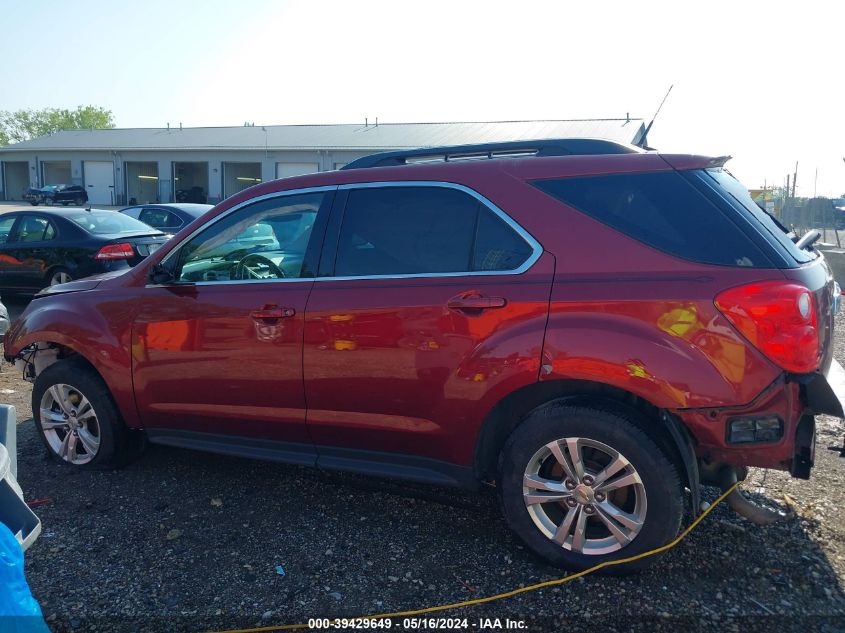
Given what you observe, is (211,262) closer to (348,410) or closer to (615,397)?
(348,410)

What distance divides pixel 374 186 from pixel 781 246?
6.58 ft

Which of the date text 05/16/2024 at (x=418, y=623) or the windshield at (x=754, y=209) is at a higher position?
the windshield at (x=754, y=209)

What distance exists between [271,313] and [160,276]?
0.89 m

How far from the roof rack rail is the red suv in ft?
0.05

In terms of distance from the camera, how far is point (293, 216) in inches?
157

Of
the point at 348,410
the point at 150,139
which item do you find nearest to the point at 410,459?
the point at 348,410

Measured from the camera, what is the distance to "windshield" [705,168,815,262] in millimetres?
3096

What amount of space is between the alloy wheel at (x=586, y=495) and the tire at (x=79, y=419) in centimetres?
272

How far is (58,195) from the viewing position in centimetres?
3744

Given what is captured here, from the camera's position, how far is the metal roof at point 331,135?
30078 millimetres

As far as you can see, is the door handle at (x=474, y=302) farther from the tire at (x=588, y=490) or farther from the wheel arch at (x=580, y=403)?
the tire at (x=588, y=490)

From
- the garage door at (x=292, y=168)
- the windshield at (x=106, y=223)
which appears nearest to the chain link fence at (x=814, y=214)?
the windshield at (x=106, y=223)

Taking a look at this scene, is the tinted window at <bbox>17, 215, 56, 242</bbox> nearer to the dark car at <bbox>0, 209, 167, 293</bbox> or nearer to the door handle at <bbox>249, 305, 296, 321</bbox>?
the dark car at <bbox>0, 209, 167, 293</bbox>

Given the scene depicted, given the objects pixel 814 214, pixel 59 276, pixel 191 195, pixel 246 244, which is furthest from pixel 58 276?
pixel 191 195
